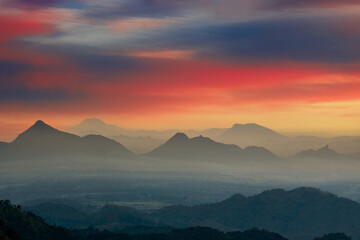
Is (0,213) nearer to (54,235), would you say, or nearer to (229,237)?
(54,235)

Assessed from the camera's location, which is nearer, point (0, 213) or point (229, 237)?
point (0, 213)

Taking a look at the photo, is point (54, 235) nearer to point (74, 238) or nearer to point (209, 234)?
point (74, 238)

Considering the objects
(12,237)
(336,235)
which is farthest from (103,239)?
(336,235)

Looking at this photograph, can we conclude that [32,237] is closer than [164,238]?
Yes

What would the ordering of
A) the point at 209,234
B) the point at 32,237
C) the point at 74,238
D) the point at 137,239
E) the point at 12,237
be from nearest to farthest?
the point at 12,237
the point at 32,237
the point at 74,238
the point at 137,239
the point at 209,234

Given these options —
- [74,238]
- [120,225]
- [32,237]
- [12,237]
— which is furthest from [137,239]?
[120,225]

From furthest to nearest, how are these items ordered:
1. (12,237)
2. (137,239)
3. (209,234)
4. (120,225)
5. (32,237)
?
(120,225) → (209,234) → (137,239) → (32,237) → (12,237)

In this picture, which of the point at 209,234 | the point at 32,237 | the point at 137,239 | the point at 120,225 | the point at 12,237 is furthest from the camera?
the point at 120,225

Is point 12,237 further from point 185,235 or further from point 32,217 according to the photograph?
point 185,235

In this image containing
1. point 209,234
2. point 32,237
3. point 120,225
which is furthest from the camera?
point 120,225
